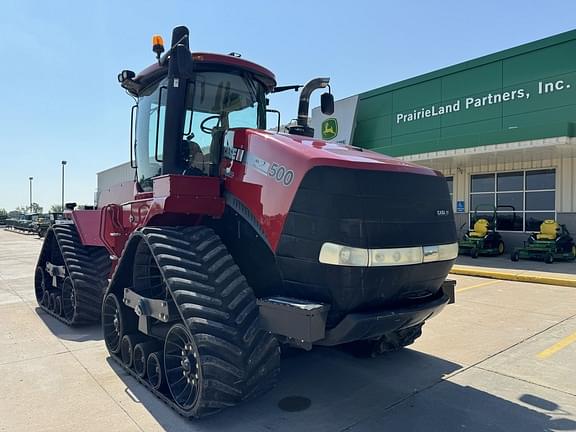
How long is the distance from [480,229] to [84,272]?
13195 mm

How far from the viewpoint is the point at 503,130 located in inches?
538

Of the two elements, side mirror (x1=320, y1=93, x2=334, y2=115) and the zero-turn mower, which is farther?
the zero-turn mower

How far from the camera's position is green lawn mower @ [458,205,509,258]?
14.7 m

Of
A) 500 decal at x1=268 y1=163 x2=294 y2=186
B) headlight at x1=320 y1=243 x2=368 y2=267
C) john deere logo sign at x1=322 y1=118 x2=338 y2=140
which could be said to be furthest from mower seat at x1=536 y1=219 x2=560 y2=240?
500 decal at x1=268 y1=163 x2=294 y2=186

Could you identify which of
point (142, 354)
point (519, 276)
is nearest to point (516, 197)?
point (519, 276)

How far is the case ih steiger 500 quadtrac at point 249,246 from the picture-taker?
10.2 ft

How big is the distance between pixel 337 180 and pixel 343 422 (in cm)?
185

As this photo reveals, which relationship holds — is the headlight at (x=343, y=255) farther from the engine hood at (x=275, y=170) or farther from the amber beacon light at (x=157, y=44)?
the amber beacon light at (x=157, y=44)

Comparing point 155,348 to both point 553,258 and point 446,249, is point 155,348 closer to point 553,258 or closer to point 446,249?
point 446,249

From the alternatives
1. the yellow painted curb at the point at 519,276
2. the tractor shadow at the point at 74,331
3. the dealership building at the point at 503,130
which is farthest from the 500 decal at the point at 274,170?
the dealership building at the point at 503,130

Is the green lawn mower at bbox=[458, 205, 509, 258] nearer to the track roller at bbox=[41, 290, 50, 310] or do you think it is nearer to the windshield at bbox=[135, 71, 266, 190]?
the windshield at bbox=[135, 71, 266, 190]

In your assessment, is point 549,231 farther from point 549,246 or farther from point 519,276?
point 519,276

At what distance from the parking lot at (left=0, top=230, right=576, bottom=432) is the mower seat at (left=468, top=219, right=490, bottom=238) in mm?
9056

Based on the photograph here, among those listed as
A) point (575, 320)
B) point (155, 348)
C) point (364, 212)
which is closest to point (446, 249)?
point (364, 212)
